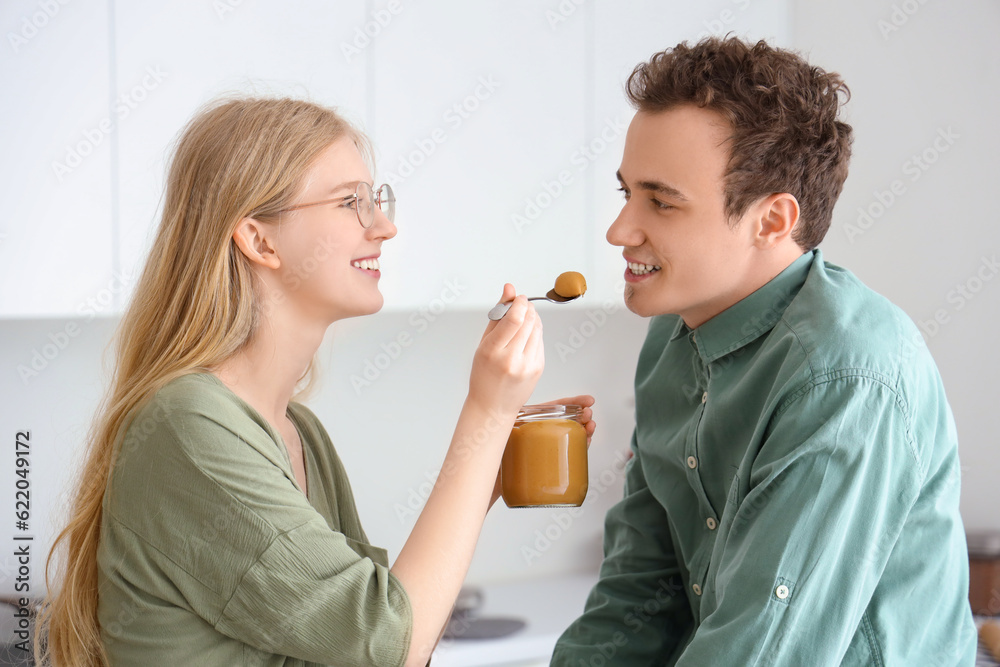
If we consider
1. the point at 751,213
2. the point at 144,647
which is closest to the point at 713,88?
the point at 751,213

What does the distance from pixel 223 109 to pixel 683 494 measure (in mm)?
808

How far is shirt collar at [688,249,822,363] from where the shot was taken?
1104 mm

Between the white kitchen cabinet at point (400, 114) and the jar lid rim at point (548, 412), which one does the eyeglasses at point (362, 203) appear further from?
the white kitchen cabinet at point (400, 114)

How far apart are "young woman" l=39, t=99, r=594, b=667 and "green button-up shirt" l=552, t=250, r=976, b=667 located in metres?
0.24

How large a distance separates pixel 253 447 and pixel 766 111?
2.42 feet

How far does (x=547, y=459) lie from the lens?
1.23 meters

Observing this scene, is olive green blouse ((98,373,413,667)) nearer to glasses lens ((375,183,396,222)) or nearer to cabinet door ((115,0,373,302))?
glasses lens ((375,183,396,222))

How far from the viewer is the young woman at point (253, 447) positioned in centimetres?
95

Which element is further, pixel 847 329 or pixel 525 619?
pixel 525 619

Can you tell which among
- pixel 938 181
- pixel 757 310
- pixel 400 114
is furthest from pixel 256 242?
pixel 938 181

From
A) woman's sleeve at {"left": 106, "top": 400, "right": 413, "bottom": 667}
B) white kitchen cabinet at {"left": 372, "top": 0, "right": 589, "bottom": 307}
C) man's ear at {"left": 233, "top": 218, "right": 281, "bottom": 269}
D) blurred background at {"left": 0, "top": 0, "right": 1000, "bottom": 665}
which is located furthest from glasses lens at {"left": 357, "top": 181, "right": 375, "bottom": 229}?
white kitchen cabinet at {"left": 372, "top": 0, "right": 589, "bottom": 307}

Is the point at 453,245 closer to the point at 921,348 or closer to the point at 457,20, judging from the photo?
the point at 457,20

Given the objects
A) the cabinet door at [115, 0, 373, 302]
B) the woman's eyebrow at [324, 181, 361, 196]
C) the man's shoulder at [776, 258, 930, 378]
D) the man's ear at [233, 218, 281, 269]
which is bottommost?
the man's shoulder at [776, 258, 930, 378]

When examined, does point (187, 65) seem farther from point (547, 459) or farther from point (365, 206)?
point (547, 459)
